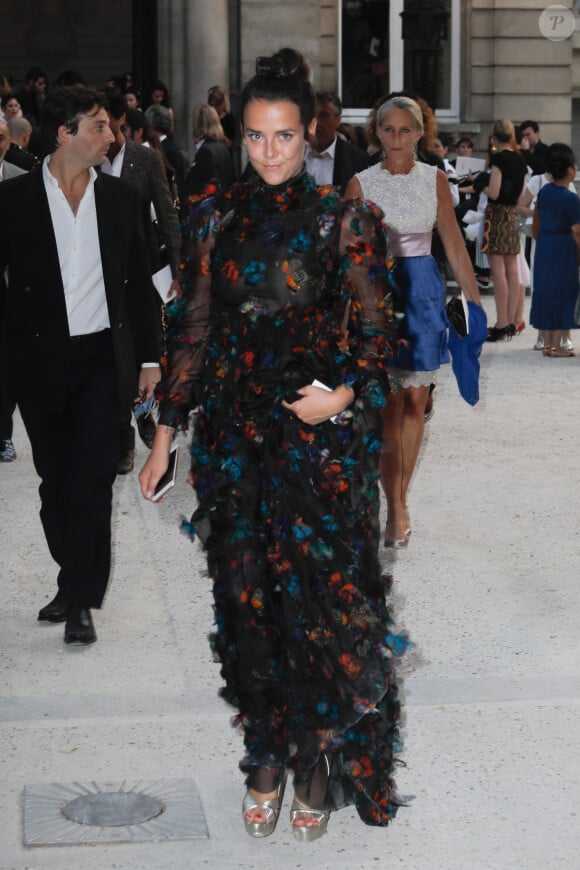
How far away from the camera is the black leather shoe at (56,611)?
5.82m

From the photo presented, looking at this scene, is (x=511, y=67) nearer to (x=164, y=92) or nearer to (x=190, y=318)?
(x=164, y=92)

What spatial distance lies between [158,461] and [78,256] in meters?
1.73

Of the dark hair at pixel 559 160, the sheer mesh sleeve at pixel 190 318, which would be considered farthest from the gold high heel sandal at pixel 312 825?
the dark hair at pixel 559 160

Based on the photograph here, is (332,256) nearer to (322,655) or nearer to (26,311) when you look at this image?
(322,655)

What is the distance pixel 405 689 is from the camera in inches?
196

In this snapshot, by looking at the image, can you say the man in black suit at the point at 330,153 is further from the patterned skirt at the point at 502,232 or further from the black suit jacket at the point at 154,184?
the patterned skirt at the point at 502,232

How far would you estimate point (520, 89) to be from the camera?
21.0m

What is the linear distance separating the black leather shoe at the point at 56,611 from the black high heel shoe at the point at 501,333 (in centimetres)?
842

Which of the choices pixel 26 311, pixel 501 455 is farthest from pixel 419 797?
pixel 501 455

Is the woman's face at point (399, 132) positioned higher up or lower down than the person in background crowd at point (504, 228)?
higher up

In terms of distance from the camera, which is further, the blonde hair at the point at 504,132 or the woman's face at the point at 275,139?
the blonde hair at the point at 504,132

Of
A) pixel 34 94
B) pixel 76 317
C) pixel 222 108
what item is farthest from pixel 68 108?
pixel 34 94

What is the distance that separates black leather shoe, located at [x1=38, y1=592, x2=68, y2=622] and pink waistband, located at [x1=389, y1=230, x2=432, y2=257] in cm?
208

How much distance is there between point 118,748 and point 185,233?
5.02 feet
